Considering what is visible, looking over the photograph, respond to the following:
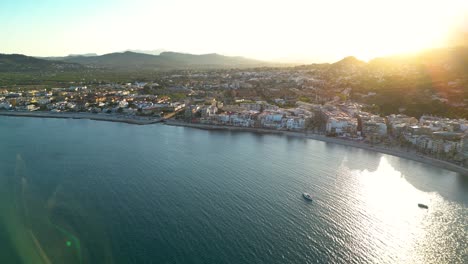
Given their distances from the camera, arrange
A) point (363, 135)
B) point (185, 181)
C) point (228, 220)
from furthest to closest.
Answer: point (363, 135) → point (185, 181) → point (228, 220)

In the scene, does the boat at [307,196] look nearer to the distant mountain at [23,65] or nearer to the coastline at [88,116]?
the coastline at [88,116]

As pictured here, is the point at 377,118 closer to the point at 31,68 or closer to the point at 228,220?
the point at 228,220

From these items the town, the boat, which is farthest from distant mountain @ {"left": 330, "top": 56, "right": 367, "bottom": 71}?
the boat

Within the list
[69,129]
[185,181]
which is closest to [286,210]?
[185,181]

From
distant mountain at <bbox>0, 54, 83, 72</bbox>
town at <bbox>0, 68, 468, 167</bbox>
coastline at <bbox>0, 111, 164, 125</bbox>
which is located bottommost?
coastline at <bbox>0, 111, 164, 125</bbox>

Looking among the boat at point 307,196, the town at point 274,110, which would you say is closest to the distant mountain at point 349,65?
the town at point 274,110

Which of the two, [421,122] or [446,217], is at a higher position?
[421,122]

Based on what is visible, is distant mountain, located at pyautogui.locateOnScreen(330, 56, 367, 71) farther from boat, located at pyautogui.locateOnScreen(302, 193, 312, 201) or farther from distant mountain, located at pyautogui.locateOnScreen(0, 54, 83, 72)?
distant mountain, located at pyautogui.locateOnScreen(0, 54, 83, 72)
